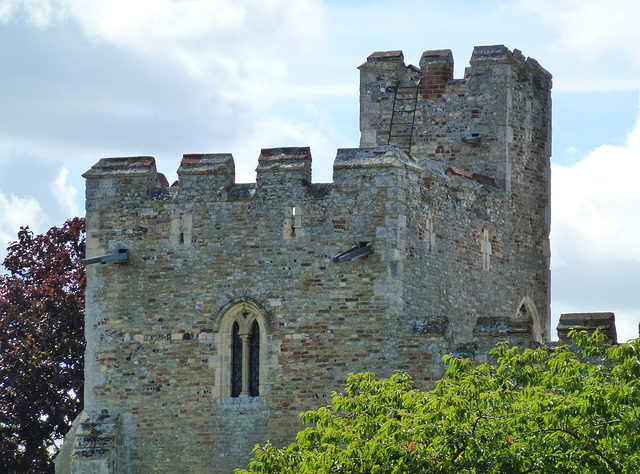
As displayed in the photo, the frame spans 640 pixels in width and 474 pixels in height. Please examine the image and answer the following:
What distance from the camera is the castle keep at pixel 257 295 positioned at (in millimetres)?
27141

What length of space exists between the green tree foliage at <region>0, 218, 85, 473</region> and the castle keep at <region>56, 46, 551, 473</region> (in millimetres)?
5401

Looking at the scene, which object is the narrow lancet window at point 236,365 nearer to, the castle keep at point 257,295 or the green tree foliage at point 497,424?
the castle keep at point 257,295

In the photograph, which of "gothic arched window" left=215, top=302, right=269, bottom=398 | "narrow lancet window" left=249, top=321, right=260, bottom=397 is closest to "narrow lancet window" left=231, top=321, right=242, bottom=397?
"gothic arched window" left=215, top=302, right=269, bottom=398

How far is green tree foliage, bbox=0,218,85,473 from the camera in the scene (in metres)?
34.0

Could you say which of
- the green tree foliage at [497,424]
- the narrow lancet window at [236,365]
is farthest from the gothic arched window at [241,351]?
the green tree foliage at [497,424]

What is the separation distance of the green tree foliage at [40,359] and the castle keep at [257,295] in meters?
5.40

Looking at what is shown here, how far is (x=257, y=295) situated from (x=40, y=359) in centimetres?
850

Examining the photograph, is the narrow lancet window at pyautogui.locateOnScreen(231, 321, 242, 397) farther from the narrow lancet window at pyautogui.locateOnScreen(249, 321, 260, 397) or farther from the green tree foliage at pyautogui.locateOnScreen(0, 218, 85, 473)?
the green tree foliage at pyautogui.locateOnScreen(0, 218, 85, 473)

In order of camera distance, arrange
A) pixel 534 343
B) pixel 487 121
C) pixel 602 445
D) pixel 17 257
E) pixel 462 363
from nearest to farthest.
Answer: pixel 602 445 < pixel 462 363 < pixel 534 343 < pixel 487 121 < pixel 17 257

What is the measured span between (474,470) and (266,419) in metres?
6.84

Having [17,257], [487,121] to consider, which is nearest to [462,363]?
[487,121]

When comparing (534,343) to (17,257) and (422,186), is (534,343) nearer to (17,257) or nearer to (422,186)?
(422,186)

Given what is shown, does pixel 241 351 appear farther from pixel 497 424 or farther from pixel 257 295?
pixel 497 424

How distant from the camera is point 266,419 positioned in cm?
2727
